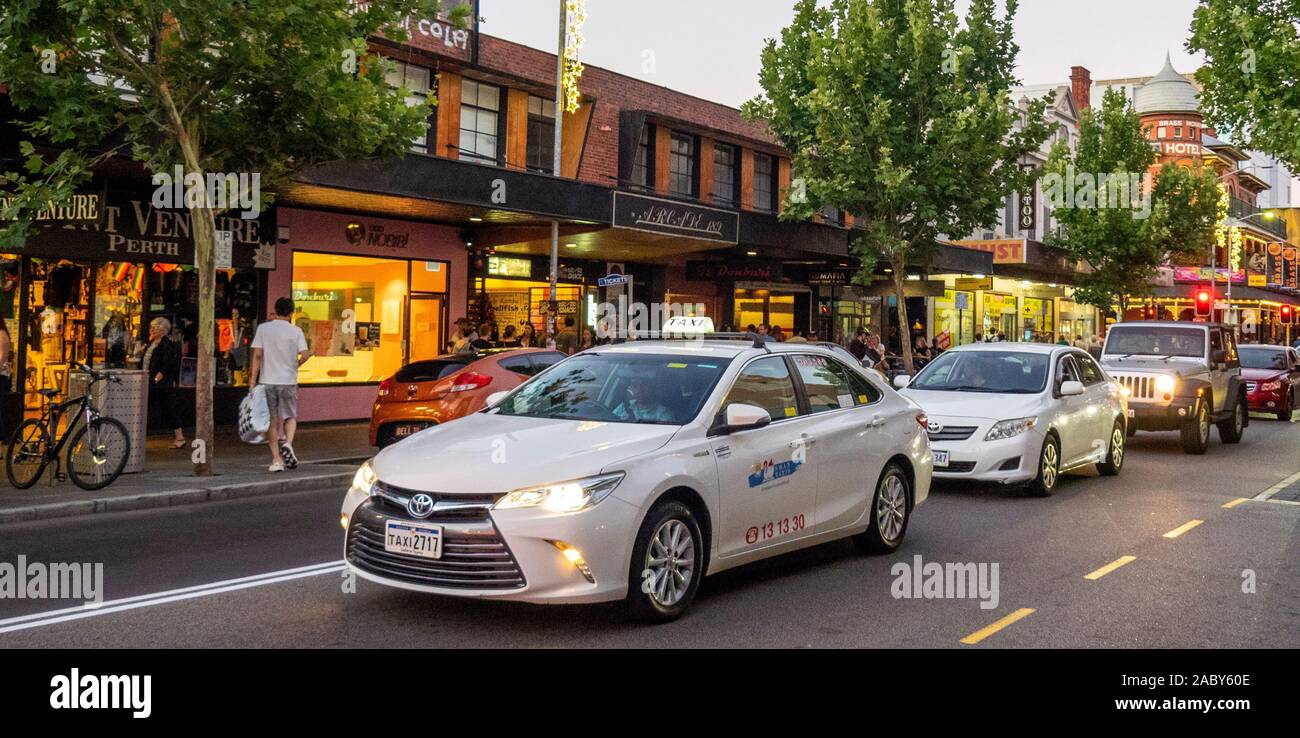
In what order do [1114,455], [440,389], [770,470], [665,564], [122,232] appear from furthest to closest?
[122,232], [1114,455], [440,389], [770,470], [665,564]

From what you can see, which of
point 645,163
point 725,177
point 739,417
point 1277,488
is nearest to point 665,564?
point 739,417

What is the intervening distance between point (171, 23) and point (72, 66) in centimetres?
111

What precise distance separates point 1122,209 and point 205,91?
34144mm

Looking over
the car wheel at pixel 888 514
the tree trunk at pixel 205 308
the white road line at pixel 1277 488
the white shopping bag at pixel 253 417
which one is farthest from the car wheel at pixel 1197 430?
the tree trunk at pixel 205 308

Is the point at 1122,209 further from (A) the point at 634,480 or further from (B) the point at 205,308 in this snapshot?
(A) the point at 634,480

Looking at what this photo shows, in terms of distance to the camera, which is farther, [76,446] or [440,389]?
[440,389]

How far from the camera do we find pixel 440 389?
13867mm

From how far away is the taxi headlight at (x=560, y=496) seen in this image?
5680mm

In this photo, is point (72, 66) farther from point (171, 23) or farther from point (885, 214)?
point (885, 214)

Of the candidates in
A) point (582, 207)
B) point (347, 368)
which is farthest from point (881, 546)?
point (347, 368)

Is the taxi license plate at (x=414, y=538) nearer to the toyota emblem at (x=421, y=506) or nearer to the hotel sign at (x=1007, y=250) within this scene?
the toyota emblem at (x=421, y=506)

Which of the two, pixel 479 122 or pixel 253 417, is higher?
pixel 479 122

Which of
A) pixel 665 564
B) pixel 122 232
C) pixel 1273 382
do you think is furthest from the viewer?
pixel 1273 382
